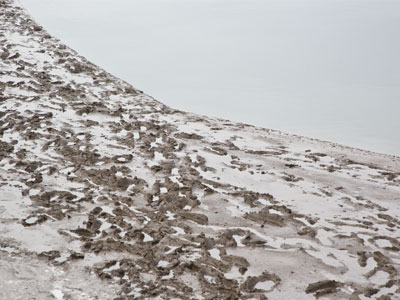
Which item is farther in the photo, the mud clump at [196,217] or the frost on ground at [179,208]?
the mud clump at [196,217]

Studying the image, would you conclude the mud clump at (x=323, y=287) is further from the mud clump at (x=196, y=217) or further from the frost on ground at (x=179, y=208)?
the mud clump at (x=196, y=217)

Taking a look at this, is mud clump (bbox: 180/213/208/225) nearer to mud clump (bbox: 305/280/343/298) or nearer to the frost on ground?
the frost on ground

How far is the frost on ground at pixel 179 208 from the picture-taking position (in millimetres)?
2193

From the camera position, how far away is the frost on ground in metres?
2.19

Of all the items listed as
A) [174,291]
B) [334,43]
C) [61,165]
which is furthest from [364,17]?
[174,291]

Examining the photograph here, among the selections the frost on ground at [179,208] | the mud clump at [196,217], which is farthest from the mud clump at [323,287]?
the mud clump at [196,217]

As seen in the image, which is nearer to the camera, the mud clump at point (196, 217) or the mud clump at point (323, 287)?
the mud clump at point (323, 287)

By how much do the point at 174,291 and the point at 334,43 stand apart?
18.6ft

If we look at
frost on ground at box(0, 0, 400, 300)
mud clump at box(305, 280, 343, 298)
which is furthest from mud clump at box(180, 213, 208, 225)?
mud clump at box(305, 280, 343, 298)

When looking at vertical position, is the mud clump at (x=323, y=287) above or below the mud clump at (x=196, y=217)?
below

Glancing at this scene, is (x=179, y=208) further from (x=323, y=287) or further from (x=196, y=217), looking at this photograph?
(x=323, y=287)

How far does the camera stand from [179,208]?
2865 millimetres

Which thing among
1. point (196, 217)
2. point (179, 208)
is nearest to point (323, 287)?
point (196, 217)

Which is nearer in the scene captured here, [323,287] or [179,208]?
[323,287]
